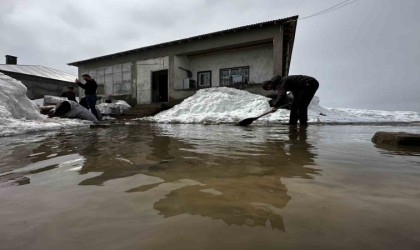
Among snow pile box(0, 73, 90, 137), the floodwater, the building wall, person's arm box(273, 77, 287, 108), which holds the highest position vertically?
the building wall

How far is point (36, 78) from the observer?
887 inches

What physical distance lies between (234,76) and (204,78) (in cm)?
204

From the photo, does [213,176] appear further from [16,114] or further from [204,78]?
[204,78]

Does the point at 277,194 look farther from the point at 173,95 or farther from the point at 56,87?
the point at 56,87

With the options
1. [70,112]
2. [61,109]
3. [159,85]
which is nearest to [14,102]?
[61,109]

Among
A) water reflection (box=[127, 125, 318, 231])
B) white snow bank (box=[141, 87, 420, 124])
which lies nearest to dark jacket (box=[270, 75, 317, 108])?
white snow bank (box=[141, 87, 420, 124])

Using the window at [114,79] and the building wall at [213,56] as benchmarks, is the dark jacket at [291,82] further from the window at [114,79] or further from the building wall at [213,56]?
the window at [114,79]

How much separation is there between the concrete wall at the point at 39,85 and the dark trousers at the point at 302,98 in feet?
70.4

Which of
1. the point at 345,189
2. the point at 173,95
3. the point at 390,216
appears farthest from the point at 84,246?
the point at 173,95

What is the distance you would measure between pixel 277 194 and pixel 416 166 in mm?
1235

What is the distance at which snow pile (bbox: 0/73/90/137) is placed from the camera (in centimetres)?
465

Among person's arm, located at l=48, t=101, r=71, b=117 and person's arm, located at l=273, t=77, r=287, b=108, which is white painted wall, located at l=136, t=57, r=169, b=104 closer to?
person's arm, located at l=48, t=101, r=71, b=117

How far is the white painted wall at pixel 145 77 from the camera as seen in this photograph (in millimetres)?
16609

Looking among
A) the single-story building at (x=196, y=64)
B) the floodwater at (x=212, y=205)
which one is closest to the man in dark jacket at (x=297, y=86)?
the floodwater at (x=212, y=205)
